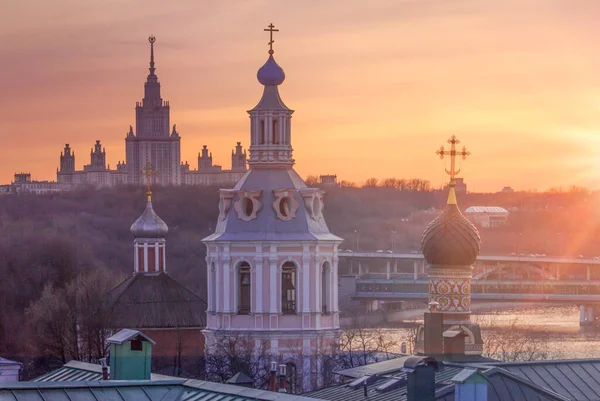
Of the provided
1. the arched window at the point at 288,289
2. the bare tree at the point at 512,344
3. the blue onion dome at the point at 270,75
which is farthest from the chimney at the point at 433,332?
the blue onion dome at the point at 270,75

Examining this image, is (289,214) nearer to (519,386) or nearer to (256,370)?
(256,370)

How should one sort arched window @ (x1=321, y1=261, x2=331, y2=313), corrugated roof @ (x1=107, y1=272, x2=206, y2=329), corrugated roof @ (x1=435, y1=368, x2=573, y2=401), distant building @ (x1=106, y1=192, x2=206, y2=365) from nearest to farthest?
corrugated roof @ (x1=435, y1=368, x2=573, y2=401) → arched window @ (x1=321, y1=261, x2=331, y2=313) → distant building @ (x1=106, y1=192, x2=206, y2=365) → corrugated roof @ (x1=107, y1=272, x2=206, y2=329)

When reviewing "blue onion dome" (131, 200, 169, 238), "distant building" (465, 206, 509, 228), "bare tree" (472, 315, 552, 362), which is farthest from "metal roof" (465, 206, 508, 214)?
"blue onion dome" (131, 200, 169, 238)

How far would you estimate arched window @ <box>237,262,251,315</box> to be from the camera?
2424 inches

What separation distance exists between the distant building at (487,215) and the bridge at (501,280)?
72.1ft

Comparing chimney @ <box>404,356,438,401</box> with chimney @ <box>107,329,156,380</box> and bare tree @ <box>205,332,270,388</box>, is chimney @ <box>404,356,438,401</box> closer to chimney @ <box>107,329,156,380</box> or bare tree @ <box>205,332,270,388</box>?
chimney @ <box>107,329,156,380</box>

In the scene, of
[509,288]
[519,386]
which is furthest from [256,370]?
[509,288]

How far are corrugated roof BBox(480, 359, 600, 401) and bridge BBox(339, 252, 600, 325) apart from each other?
273 feet

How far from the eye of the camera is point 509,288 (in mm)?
130375

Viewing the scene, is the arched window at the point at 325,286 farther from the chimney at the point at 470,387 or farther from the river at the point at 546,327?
the chimney at the point at 470,387

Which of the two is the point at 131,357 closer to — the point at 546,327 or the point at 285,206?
the point at 285,206

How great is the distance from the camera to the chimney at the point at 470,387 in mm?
27547

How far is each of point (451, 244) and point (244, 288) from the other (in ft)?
70.3

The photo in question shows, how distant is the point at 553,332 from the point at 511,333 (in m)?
18.8
